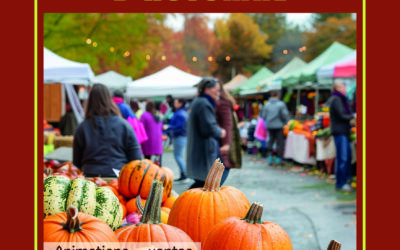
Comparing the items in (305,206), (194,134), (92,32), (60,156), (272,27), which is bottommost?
(305,206)

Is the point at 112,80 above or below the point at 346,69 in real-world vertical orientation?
below

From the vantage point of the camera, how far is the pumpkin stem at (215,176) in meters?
1.47

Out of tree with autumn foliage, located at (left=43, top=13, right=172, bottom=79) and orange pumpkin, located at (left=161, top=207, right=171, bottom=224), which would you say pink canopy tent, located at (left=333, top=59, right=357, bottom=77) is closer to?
tree with autumn foliage, located at (left=43, top=13, right=172, bottom=79)

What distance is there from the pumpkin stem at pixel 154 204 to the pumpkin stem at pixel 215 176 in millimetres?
299

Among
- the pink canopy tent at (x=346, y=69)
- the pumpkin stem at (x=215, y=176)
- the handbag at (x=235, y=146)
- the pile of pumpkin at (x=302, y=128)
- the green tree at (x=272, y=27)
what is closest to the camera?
the pumpkin stem at (x=215, y=176)

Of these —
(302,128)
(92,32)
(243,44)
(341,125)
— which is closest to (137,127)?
(341,125)

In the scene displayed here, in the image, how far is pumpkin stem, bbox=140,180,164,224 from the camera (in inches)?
47.3

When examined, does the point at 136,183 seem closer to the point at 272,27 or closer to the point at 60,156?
the point at 60,156

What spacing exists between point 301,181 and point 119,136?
612 cm

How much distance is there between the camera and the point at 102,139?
3.57 m

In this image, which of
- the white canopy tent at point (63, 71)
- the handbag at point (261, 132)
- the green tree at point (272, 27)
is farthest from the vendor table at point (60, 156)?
the green tree at point (272, 27)

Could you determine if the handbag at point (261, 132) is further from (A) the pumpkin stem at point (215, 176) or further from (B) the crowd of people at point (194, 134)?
(A) the pumpkin stem at point (215, 176)

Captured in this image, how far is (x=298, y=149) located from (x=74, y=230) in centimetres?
1007
